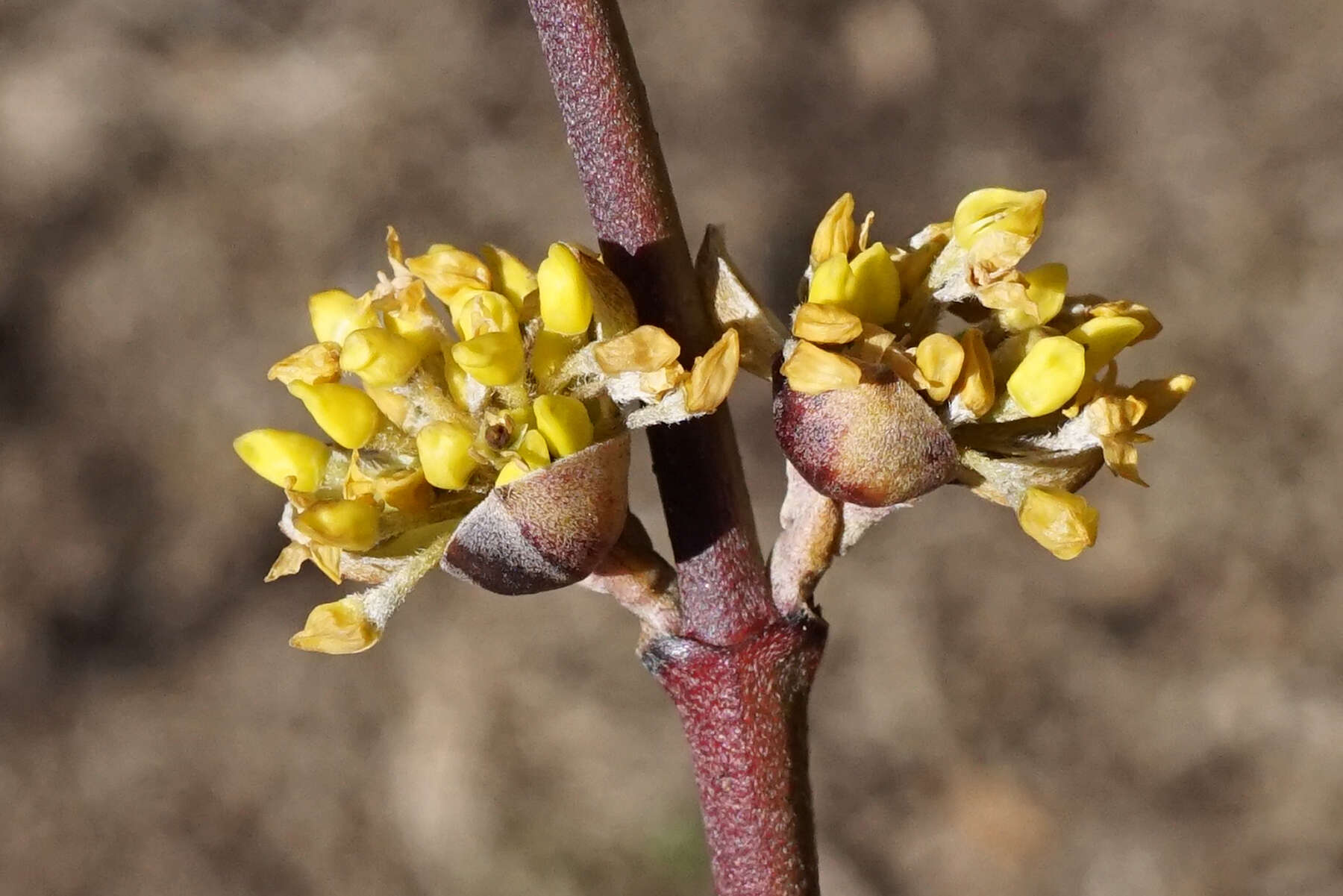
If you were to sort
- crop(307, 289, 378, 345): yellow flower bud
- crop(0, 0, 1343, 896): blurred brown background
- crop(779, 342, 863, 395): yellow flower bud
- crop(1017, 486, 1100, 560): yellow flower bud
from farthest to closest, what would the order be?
crop(0, 0, 1343, 896): blurred brown background, crop(307, 289, 378, 345): yellow flower bud, crop(1017, 486, 1100, 560): yellow flower bud, crop(779, 342, 863, 395): yellow flower bud

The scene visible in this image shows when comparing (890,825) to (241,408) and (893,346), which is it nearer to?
(241,408)

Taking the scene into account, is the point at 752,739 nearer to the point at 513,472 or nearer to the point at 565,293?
the point at 513,472

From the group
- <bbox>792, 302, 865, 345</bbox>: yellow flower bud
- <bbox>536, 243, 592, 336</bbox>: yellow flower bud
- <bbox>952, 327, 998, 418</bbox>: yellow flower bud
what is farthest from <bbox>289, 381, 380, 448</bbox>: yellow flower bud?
<bbox>952, 327, 998, 418</bbox>: yellow flower bud

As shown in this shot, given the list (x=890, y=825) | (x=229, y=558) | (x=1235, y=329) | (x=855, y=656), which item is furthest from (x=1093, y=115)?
(x=229, y=558)

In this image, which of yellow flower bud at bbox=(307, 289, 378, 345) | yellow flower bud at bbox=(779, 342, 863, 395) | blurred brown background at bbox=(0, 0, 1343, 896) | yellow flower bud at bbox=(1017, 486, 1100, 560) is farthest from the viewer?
blurred brown background at bbox=(0, 0, 1343, 896)

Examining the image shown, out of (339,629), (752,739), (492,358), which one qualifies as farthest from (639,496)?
(492,358)

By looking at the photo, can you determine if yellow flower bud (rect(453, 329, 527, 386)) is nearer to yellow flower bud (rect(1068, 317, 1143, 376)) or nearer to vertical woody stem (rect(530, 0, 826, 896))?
vertical woody stem (rect(530, 0, 826, 896))
